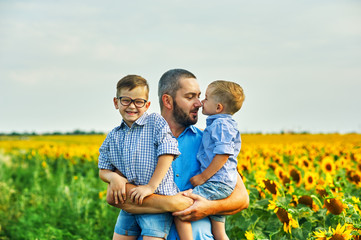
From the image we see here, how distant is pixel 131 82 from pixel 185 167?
2.01ft

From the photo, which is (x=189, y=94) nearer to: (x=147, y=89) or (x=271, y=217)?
(x=147, y=89)

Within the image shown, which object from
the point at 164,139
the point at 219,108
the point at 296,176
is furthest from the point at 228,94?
the point at 296,176

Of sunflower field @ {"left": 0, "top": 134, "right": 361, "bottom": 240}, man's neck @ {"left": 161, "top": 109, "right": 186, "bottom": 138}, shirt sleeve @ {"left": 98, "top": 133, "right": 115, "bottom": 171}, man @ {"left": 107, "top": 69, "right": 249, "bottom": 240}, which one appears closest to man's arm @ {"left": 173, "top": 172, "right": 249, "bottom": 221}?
man @ {"left": 107, "top": 69, "right": 249, "bottom": 240}

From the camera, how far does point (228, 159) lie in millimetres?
2887

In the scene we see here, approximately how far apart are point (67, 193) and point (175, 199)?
4051 millimetres

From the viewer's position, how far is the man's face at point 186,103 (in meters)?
2.89

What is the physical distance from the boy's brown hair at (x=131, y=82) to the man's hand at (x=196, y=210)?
2.27 ft

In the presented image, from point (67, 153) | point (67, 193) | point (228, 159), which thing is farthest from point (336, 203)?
point (67, 153)

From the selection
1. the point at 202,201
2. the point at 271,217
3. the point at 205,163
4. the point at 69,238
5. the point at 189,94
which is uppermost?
the point at 189,94

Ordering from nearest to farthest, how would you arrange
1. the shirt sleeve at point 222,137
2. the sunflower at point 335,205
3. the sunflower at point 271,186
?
the shirt sleeve at point 222,137, the sunflower at point 335,205, the sunflower at point 271,186

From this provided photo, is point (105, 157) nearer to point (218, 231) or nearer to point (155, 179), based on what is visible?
point (155, 179)

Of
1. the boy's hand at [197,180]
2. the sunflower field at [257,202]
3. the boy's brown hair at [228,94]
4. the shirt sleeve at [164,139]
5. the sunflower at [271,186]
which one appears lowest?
the sunflower field at [257,202]

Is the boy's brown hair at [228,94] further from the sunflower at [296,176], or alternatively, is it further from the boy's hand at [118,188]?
the sunflower at [296,176]

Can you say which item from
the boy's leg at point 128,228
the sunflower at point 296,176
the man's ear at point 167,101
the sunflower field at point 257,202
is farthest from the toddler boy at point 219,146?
the sunflower at point 296,176
